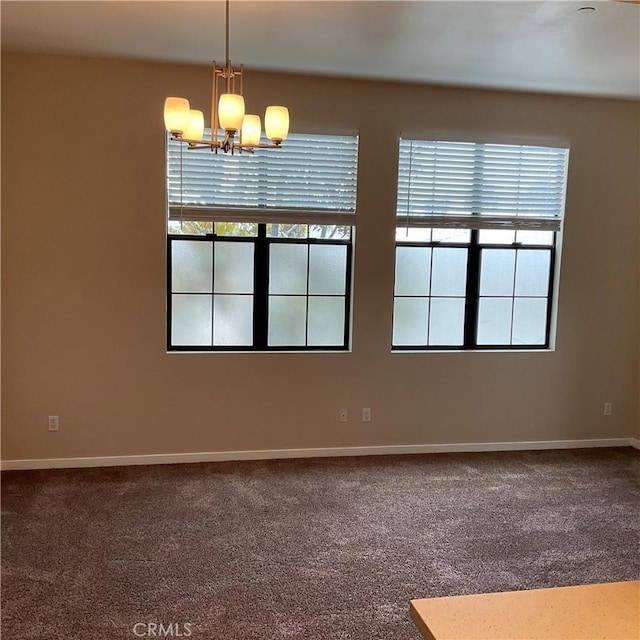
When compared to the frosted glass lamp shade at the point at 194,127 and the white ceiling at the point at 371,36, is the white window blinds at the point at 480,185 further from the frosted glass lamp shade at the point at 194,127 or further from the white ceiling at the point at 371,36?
the frosted glass lamp shade at the point at 194,127

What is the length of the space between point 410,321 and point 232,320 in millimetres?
1421

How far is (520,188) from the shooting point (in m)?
4.65

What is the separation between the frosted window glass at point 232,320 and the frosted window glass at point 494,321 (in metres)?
1.89

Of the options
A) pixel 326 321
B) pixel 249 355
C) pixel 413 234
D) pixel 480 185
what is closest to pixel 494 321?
pixel 413 234

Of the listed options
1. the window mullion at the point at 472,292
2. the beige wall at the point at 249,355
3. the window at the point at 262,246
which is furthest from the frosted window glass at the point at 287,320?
the window mullion at the point at 472,292

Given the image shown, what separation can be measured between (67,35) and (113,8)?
61 centimetres

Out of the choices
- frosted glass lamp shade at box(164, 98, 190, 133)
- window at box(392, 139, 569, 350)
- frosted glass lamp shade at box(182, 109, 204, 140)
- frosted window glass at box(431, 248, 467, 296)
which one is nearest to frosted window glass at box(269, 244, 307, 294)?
window at box(392, 139, 569, 350)

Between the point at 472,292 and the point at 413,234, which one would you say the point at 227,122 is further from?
the point at 472,292

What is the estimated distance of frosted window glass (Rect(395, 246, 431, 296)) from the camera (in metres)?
4.59

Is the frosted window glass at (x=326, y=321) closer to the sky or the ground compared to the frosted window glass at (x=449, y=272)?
closer to the ground

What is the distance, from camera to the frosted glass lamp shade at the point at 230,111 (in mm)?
2266

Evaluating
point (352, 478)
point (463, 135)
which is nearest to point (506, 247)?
point (463, 135)

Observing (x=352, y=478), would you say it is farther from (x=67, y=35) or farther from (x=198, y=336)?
(x=67, y=35)

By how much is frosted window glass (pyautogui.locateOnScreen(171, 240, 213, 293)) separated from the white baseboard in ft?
4.09
